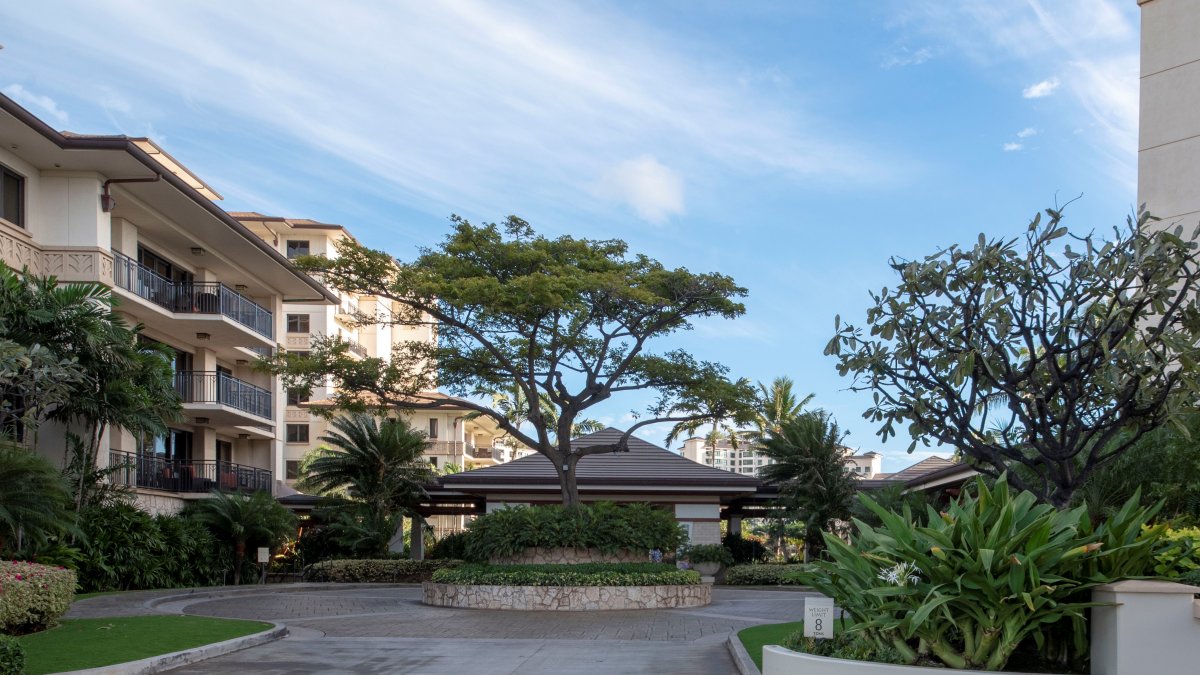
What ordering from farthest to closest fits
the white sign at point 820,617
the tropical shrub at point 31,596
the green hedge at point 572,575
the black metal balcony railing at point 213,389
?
the black metal balcony railing at point 213,389 < the green hedge at point 572,575 < the tropical shrub at point 31,596 < the white sign at point 820,617

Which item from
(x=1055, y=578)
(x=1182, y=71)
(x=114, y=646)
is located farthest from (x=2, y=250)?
(x=1182, y=71)

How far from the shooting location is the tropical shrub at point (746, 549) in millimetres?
41438

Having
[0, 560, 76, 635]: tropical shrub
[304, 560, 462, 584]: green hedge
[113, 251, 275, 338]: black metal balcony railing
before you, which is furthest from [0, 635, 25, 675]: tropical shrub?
[304, 560, 462, 584]: green hedge

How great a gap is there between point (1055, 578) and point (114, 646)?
1164cm

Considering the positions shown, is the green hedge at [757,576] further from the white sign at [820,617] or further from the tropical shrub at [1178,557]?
the tropical shrub at [1178,557]

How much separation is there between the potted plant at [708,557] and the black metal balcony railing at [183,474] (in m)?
15.2

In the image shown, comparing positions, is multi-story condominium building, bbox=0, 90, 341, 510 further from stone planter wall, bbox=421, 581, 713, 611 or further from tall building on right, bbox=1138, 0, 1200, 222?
tall building on right, bbox=1138, 0, 1200, 222

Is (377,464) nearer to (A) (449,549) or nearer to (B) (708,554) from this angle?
(A) (449,549)

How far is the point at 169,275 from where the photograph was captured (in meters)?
37.0

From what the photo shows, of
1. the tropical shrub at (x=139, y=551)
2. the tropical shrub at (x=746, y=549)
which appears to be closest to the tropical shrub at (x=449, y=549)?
the tropical shrub at (x=139, y=551)

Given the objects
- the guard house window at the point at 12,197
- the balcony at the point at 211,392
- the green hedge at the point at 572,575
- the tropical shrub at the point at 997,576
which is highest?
the guard house window at the point at 12,197

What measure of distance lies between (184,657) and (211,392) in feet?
76.8

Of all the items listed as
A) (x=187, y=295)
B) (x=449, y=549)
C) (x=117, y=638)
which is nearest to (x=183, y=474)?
(x=187, y=295)

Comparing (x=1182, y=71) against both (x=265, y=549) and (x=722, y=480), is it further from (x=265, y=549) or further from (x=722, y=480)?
(x=265, y=549)
